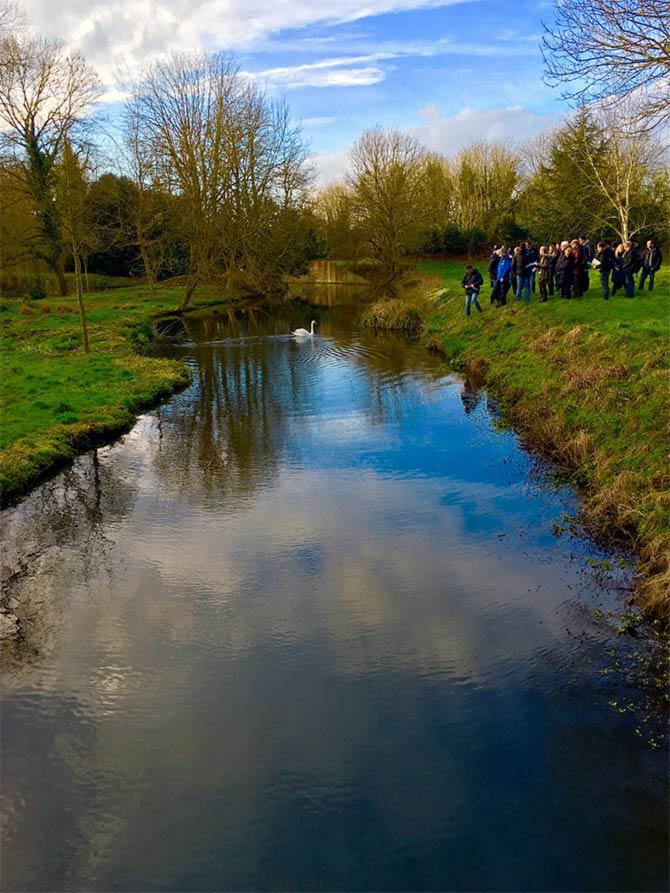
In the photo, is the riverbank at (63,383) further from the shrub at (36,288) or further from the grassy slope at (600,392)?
the grassy slope at (600,392)

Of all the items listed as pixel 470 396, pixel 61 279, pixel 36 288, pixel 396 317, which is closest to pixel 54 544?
→ pixel 470 396

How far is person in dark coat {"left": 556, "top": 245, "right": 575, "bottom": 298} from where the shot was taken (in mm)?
22438

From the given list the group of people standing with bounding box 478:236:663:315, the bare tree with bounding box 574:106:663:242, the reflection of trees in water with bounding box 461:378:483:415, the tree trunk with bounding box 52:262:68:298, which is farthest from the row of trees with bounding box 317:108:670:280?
the tree trunk with bounding box 52:262:68:298

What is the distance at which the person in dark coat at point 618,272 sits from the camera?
70.7ft

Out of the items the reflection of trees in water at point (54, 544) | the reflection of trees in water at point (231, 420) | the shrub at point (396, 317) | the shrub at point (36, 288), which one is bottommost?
the reflection of trees in water at point (54, 544)

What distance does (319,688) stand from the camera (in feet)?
21.2

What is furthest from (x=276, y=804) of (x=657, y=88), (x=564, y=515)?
(x=657, y=88)

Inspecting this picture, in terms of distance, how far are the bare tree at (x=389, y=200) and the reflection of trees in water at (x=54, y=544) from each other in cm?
4152

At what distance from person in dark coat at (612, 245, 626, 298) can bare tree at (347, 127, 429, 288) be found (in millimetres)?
29836

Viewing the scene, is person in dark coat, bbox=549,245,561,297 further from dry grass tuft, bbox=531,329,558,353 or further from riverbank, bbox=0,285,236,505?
riverbank, bbox=0,285,236,505

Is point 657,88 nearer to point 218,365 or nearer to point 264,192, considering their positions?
point 218,365

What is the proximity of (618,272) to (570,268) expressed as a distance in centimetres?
153

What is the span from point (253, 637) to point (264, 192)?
39.9 m

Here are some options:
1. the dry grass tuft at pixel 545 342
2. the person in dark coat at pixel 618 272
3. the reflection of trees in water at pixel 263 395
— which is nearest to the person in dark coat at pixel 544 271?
the person in dark coat at pixel 618 272
